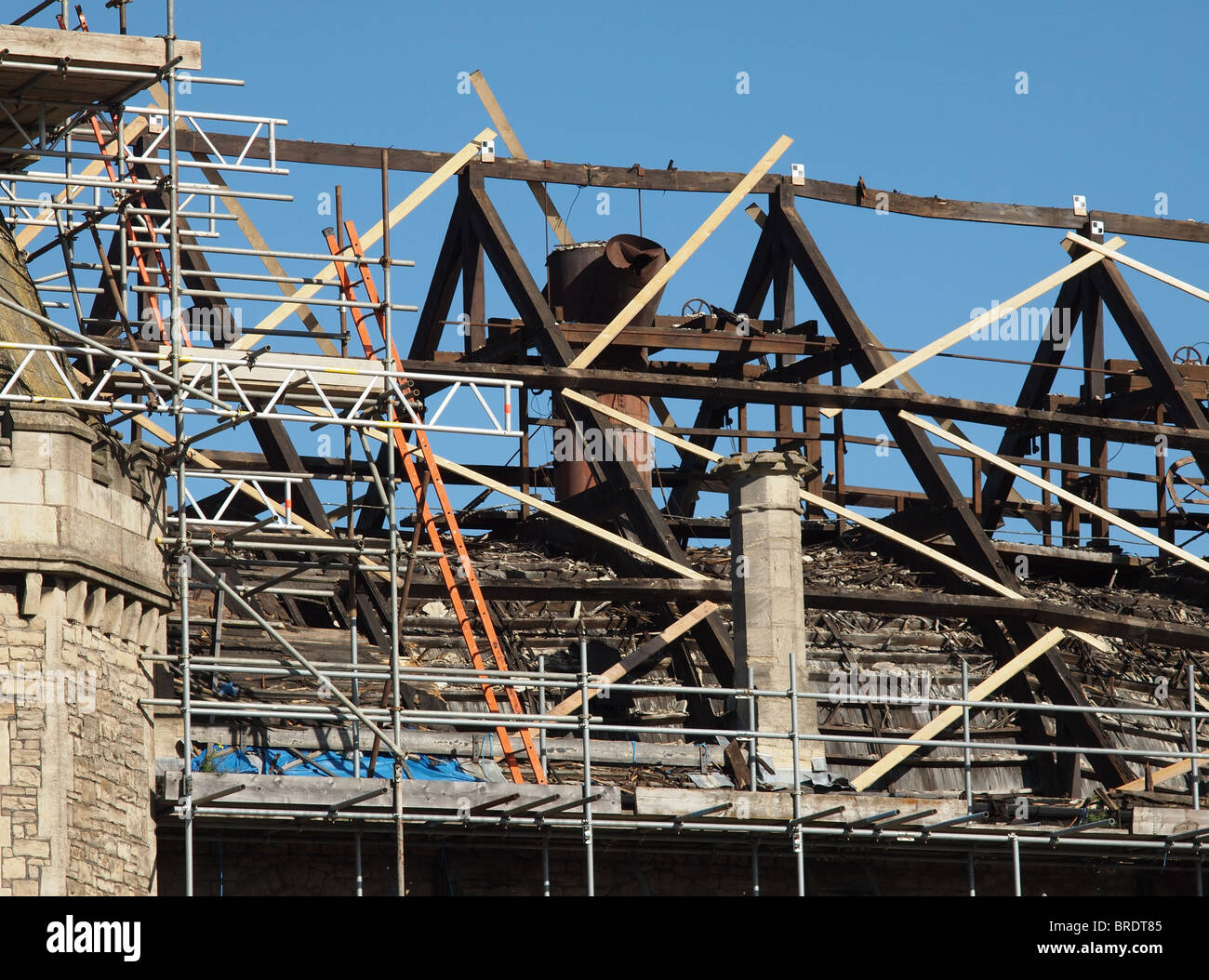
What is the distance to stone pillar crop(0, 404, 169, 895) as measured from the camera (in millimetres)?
17547

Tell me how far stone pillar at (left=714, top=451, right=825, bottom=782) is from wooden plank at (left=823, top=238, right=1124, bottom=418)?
547 cm

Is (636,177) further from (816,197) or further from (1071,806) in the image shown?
(1071,806)

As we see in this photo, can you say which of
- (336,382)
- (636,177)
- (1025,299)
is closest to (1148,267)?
(1025,299)

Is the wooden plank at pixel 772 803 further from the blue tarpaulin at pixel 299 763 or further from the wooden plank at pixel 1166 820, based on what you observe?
the wooden plank at pixel 1166 820

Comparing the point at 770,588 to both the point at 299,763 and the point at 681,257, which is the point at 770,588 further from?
the point at 681,257

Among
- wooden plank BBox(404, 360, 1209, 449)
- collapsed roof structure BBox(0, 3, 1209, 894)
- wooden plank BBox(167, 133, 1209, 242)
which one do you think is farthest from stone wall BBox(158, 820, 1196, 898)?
wooden plank BBox(167, 133, 1209, 242)

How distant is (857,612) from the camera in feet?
89.4

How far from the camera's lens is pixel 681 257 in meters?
28.9

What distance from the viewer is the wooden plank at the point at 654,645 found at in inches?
945

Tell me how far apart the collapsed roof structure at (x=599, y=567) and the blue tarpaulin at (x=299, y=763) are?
0.13 feet

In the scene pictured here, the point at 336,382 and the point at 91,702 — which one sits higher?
the point at 336,382

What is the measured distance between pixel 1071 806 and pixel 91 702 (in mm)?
10536

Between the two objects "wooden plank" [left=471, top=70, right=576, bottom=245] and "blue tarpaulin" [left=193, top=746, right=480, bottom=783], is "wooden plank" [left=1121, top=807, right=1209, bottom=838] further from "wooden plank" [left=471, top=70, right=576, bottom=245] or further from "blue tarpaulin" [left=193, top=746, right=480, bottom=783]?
"wooden plank" [left=471, top=70, right=576, bottom=245]

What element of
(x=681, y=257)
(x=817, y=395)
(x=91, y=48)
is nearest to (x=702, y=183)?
(x=681, y=257)
